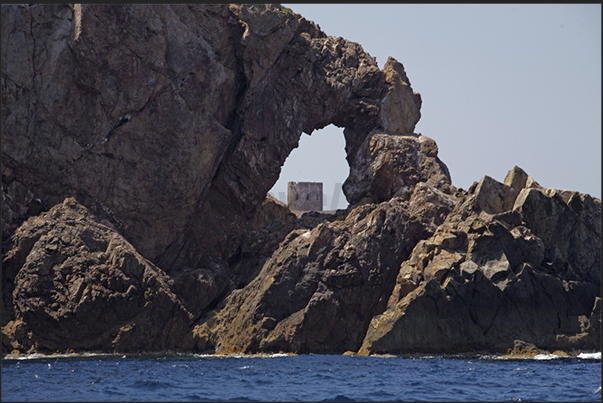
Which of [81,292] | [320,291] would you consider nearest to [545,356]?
[320,291]

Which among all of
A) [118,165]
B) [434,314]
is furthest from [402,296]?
→ [118,165]

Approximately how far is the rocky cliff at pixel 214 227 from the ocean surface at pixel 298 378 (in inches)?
88.6

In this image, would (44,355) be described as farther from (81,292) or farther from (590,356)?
(590,356)

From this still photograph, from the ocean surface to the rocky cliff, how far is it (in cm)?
225

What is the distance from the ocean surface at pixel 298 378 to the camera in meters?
22.7

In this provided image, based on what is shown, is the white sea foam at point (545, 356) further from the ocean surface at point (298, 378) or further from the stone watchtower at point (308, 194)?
the stone watchtower at point (308, 194)

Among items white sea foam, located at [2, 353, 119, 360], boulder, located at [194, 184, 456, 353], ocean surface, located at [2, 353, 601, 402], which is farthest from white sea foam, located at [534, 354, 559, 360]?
white sea foam, located at [2, 353, 119, 360]

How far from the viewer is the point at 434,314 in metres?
35.3

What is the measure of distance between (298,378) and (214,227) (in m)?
18.5

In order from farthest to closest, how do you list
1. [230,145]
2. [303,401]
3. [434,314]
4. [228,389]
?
[230,145], [434,314], [228,389], [303,401]

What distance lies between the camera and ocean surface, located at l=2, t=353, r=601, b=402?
22.7m

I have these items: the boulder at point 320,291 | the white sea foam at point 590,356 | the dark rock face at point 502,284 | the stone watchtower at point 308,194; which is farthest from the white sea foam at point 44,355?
the stone watchtower at point 308,194

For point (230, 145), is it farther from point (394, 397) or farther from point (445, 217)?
point (394, 397)

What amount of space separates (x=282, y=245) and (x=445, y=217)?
9.86 meters
